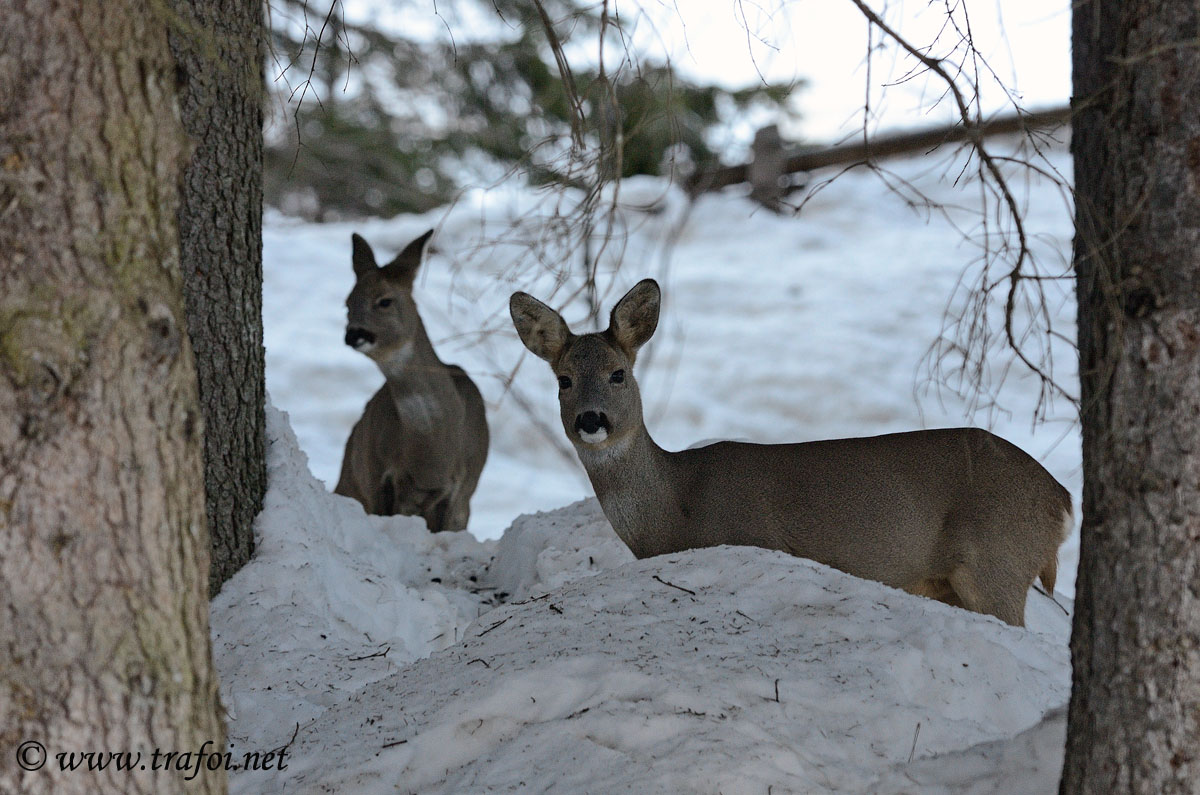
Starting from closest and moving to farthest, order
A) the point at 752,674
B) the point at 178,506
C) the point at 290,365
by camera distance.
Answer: the point at 178,506, the point at 752,674, the point at 290,365

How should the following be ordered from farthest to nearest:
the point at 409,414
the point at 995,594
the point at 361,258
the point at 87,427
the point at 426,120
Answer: the point at 426,120
the point at 409,414
the point at 361,258
the point at 995,594
the point at 87,427

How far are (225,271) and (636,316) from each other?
1813 millimetres

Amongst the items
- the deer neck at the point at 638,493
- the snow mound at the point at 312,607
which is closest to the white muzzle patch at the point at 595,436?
the deer neck at the point at 638,493

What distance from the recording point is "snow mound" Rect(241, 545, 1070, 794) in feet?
11.4

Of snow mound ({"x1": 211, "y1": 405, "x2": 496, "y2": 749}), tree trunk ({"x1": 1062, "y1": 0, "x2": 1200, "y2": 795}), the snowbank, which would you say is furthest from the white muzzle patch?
tree trunk ({"x1": 1062, "y1": 0, "x2": 1200, "y2": 795})

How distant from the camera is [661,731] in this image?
11.7 feet

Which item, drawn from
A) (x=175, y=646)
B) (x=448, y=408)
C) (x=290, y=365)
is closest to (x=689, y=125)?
(x=290, y=365)

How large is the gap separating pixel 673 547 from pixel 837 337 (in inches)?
385

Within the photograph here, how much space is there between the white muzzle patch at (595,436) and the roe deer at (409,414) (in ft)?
11.5

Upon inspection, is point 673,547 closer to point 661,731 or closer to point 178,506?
point 661,731

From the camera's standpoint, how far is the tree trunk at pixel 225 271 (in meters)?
5.33

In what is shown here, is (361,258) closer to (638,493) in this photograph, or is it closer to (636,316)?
(636,316)

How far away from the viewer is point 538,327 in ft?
18.8

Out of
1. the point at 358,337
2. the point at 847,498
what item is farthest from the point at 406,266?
the point at 847,498
